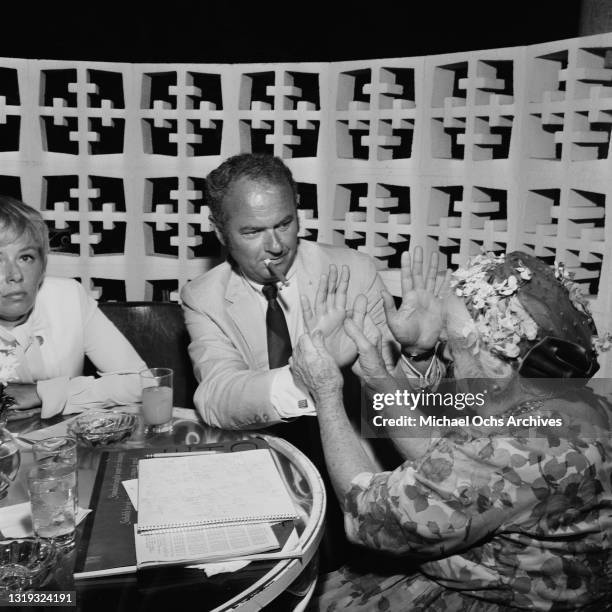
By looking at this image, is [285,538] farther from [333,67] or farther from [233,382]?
[333,67]

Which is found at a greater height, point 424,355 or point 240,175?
point 240,175

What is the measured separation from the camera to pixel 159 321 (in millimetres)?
2734

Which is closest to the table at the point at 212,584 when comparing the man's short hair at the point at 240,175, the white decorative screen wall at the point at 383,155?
the man's short hair at the point at 240,175

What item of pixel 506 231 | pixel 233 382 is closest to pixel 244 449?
pixel 233 382

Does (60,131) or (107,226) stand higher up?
(60,131)

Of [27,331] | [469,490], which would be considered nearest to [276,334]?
[27,331]

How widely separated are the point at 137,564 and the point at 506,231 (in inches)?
78.7

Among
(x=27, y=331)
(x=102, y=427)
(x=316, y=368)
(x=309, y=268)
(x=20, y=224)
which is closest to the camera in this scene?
(x=316, y=368)

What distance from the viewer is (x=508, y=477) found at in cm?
128

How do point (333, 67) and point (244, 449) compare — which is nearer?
point (244, 449)

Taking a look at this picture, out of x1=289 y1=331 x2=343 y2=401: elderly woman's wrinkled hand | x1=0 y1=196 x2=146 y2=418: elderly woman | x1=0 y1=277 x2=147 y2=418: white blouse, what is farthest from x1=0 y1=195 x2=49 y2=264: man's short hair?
x1=289 y1=331 x2=343 y2=401: elderly woman's wrinkled hand

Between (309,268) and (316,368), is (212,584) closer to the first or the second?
(316,368)

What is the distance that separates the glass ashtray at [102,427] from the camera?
186 cm

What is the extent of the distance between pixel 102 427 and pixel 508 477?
3.80 ft
